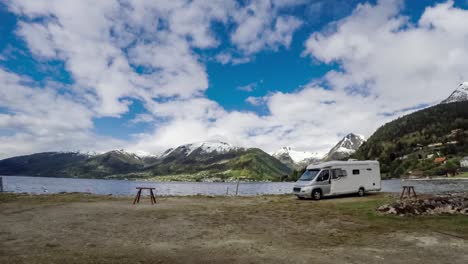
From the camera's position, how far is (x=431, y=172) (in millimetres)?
179250

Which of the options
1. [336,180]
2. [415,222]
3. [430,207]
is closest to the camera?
[415,222]

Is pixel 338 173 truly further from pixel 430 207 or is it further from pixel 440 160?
pixel 440 160

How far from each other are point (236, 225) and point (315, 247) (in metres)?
5.64

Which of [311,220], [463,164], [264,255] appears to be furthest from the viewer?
[463,164]

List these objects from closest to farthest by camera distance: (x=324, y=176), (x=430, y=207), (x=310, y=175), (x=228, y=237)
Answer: (x=228, y=237), (x=430, y=207), (x=324, y=176), (x=310, y=175)

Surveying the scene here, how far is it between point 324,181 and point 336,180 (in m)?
1.37

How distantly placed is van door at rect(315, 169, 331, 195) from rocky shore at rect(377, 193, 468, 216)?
10759 millimetres

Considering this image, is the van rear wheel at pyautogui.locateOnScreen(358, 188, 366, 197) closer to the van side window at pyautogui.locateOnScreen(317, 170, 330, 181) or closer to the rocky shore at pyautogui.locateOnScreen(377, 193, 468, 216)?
the van side window at pyautogui.locateOnScreen(317, 170, 330, 181)

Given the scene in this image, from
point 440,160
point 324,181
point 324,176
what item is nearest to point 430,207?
point 324,181

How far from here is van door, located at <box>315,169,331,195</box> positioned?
3192cm

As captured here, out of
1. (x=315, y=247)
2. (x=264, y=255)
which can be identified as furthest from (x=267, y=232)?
(x=264, y=255)

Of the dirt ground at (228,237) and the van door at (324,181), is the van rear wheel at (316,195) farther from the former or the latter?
the dirt ground at (228,237)

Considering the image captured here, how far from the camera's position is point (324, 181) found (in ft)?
106

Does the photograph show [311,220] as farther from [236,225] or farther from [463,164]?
[463,164]
